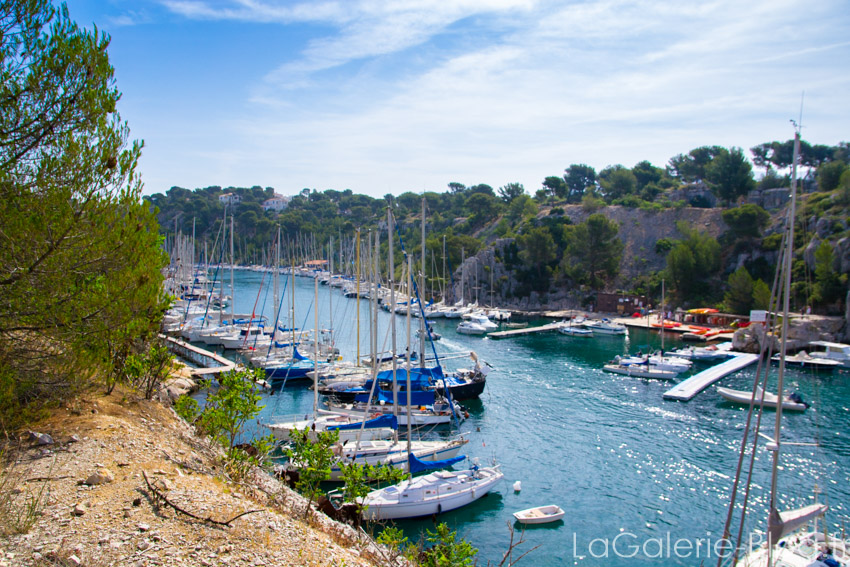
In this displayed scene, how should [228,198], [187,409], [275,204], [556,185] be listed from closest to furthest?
1. [187,409]
2. [556,185]
3. [228,198]
4. [275,204]

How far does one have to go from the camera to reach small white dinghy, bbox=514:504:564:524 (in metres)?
19.4

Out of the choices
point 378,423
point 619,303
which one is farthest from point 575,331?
point 378,423

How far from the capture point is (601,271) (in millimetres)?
77000

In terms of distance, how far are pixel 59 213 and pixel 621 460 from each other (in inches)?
918

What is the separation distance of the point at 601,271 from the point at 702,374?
128 feet

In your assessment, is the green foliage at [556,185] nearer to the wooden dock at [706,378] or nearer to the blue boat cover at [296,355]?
the wooden dock at [706,378]

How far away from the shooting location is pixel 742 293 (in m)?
57.8

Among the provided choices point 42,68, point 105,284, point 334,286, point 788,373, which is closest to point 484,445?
point 105,284

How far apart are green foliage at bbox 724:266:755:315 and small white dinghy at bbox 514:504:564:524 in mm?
→ 46576

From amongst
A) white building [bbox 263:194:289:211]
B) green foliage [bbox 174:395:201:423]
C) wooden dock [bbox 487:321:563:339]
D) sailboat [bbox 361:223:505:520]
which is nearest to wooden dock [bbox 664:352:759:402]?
sailboat [bbox 361:223:505:520]

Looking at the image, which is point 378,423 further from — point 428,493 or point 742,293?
point 742,293

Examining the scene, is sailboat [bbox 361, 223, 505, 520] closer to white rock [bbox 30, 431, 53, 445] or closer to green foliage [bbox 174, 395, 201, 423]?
green foliage [bbox 174, 395, 201, 423]

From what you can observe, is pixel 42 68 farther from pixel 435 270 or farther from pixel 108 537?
pixel 435 270

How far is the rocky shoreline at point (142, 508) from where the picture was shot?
7523mm
